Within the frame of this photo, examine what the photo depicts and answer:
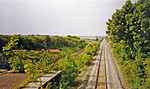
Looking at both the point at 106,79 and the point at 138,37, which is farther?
the point at 106,79

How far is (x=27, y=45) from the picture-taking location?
1484cm

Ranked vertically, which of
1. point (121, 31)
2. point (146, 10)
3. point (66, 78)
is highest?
point (146, 10)

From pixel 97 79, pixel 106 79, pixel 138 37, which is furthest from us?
pixel 106 79

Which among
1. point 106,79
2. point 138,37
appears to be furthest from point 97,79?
point 138,37

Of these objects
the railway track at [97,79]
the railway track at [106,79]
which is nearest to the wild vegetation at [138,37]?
the railway track at [106,79]

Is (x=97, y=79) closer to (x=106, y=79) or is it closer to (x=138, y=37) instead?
(x=106, y=79)

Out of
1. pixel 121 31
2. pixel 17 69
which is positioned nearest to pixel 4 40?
pixel 17 69

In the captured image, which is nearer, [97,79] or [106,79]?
[97,79]

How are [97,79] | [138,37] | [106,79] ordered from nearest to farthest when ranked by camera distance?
[138,37], [97,79], [106,79]

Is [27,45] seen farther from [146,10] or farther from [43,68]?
[146,10]

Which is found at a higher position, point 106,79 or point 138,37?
point 138,37

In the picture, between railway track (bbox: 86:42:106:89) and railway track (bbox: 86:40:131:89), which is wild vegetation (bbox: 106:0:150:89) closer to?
railway track (bbox: 86:40:131:89)

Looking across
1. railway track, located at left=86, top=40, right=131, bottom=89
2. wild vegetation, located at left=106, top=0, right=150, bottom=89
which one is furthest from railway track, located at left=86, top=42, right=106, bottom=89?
wild vegetation, located at left=106, top=0, right=150, bottom=89

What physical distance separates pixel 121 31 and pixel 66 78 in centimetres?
692
